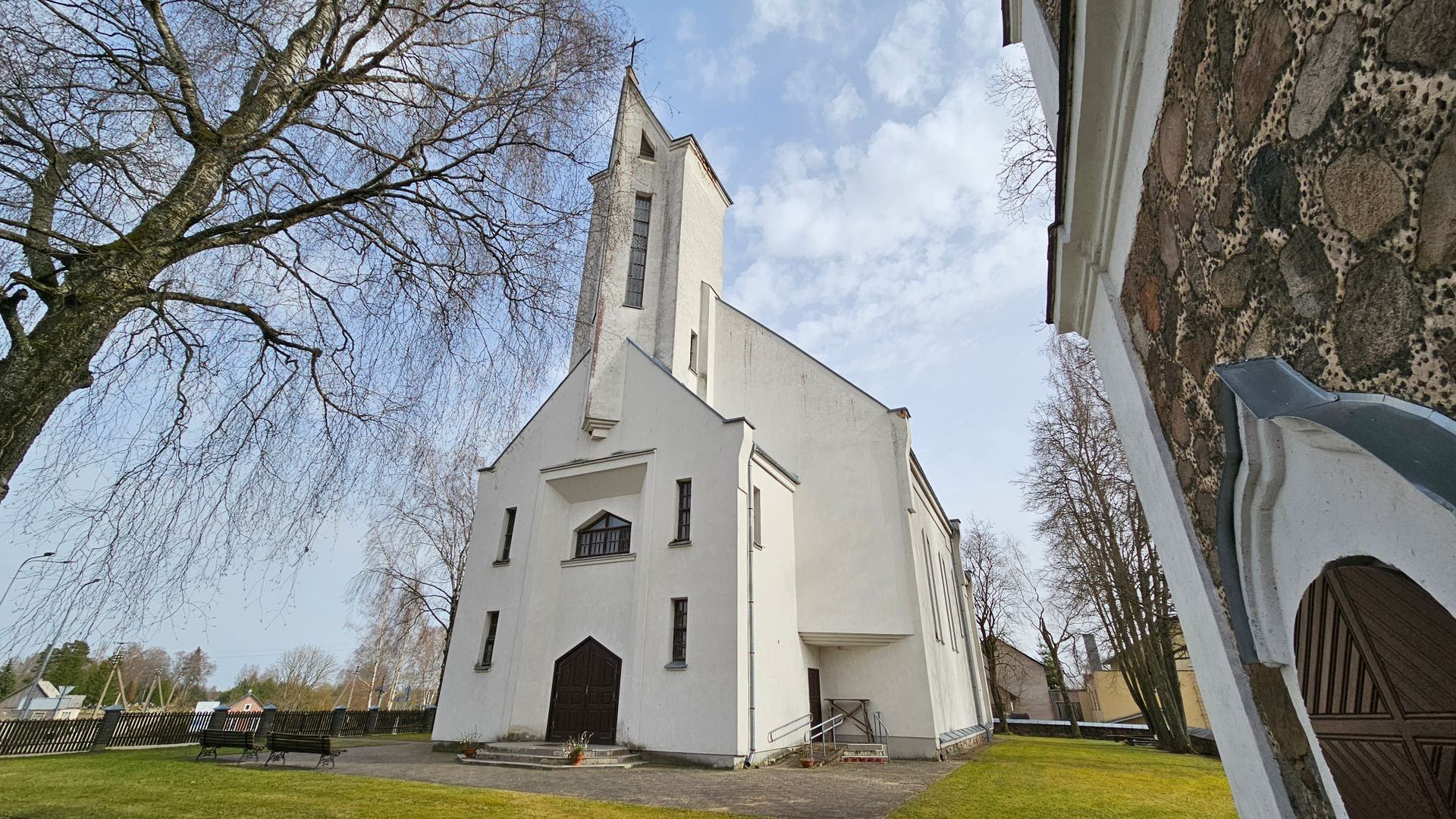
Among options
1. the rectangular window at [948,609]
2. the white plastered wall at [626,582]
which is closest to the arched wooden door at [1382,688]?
the white plastered wall at [626,582]

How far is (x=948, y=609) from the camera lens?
78.2ft

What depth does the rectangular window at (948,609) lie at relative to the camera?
2255 cm

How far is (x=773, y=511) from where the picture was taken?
56.3ft

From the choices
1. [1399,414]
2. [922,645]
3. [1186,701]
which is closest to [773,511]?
[922,645]

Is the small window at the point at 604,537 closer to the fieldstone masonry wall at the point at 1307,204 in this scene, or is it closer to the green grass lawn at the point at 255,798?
the green grass lawn at the point at 255,798

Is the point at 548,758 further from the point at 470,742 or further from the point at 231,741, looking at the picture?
the point at 231,741

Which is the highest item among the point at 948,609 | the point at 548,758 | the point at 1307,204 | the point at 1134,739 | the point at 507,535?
the point at 507,535

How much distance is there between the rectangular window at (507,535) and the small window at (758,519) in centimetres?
688

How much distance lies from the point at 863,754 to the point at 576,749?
6.69 meters

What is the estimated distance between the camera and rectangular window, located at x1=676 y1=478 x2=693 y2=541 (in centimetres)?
1552

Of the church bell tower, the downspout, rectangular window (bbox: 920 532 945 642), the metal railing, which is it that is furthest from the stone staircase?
the downspout

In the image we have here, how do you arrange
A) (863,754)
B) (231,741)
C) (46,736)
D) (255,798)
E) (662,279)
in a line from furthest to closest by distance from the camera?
(662,279), (46,736), (863,754), (231,741), (255,798)

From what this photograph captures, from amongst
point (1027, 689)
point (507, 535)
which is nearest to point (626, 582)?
point (507, 535)

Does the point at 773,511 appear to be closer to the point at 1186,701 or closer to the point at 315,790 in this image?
the point at 315,790
